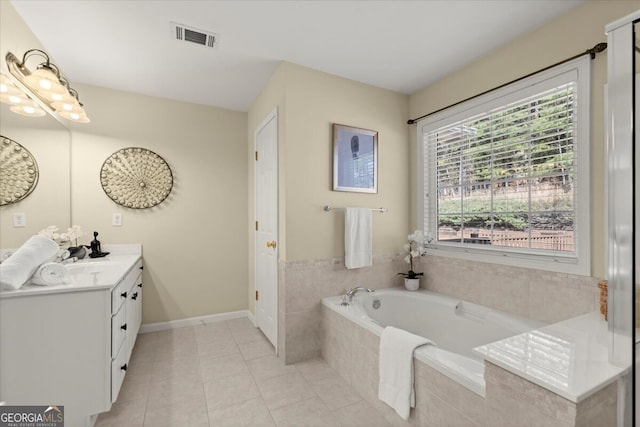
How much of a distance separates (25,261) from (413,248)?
2838mm

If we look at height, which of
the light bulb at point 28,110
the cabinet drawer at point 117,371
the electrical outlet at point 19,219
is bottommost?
the cabinet drawer at point 117,371

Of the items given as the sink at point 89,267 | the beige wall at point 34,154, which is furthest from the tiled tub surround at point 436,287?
the beige wall at point 34,154

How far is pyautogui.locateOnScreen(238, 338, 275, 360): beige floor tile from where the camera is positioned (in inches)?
99.6

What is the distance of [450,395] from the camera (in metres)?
1.32

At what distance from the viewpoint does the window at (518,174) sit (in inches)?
69.9

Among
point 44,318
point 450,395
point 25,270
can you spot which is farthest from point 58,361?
point 450,395

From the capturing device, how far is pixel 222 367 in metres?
2.33

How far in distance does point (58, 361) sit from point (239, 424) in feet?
3.37

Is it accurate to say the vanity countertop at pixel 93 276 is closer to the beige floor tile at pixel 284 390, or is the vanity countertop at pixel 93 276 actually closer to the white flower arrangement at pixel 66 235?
the white flower arrangement at pixel 66 235

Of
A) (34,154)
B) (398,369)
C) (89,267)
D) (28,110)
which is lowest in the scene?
(398,369)

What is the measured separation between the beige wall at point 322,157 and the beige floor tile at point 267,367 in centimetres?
85

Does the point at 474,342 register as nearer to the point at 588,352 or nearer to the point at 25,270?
the point at 588,352

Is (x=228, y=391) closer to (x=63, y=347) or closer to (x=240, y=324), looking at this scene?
(x=63, y=347)

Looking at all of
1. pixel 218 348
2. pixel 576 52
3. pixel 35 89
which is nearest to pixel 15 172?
pixel 35 89
